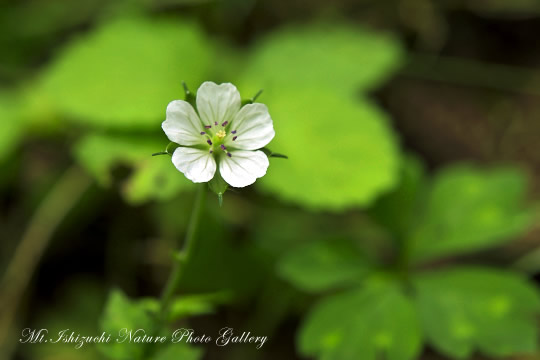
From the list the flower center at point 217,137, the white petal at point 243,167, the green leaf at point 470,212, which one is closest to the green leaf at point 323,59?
the green leaf at point 470,212

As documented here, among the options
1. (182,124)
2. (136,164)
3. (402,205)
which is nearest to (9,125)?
(136,164)

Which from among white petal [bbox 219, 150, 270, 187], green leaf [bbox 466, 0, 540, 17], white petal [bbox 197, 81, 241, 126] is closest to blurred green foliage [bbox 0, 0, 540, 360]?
white petal [bbox 219, 150, 270, 187]

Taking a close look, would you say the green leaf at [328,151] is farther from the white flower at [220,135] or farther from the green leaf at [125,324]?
the green leaf at [125,324]

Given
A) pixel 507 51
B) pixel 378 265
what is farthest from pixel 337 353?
pixel 507 51

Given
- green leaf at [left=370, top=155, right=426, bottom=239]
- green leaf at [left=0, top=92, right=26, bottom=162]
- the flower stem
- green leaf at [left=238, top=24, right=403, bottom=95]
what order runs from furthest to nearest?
1. green leaf at [left=238, top=24, right=403, bottom=95]
2. green leaf at [left=0, top=92, right=26, bottom=162]
3. green leaf at [left=370, top=155, right=426, bottom=239]
4. the flower stem

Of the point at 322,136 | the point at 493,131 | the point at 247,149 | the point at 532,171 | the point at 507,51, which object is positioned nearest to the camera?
the point at 247,149

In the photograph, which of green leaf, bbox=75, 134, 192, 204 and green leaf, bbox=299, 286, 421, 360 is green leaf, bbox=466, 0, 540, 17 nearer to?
green leaf, bbox=299, 286, 421, 360

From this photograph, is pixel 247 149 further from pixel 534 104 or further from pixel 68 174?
pixel 534 104
